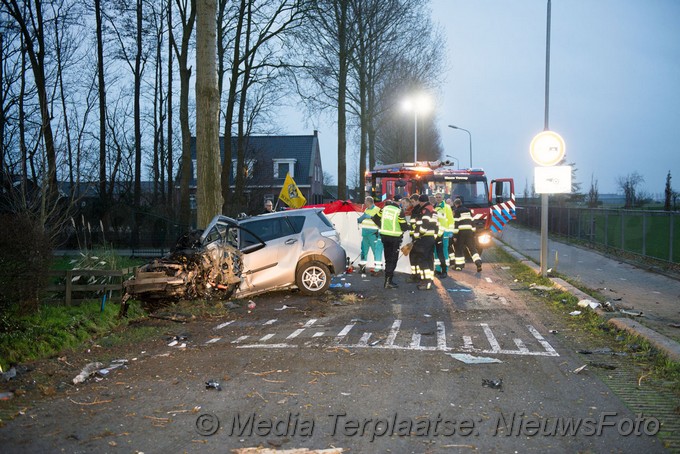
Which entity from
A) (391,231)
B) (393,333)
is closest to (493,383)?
(393,333)

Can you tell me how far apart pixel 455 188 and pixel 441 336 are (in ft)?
53.0

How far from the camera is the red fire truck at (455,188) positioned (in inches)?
938

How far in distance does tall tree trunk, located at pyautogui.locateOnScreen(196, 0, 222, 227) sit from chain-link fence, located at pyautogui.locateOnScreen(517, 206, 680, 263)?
10468 millimetres

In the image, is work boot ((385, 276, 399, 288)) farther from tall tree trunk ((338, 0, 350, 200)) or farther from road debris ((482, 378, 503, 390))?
tall tree trunk ((338, 0, 350, 200))

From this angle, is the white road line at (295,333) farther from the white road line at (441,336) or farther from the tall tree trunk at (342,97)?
the tall tree trunk at (342,97)

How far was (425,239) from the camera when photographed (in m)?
14.2

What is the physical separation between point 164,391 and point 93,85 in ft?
101

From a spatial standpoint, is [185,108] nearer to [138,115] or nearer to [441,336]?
[138,115]

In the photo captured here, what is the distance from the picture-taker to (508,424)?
17.6 ft

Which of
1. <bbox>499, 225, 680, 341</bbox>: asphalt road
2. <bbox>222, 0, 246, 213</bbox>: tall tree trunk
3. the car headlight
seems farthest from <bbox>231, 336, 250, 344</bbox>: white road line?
<bbox>222, 0, 246, 213</bbox>: tall tree trunk

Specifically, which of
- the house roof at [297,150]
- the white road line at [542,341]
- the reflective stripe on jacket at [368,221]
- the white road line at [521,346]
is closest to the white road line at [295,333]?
the white road line at [521,346]

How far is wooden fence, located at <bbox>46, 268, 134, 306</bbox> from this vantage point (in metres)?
10.7

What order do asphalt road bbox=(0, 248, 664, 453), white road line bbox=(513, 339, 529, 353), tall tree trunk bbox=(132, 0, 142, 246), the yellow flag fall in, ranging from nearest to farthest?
asphalt road bbox=(0, 248, 664, 453)
white road line bbox=(513, 339, 529, 353)
the yellow flag
tall tree trunk bbox=(132, 0, 142, 246)

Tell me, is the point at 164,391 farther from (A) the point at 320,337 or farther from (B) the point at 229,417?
(A) the point at 320,337
